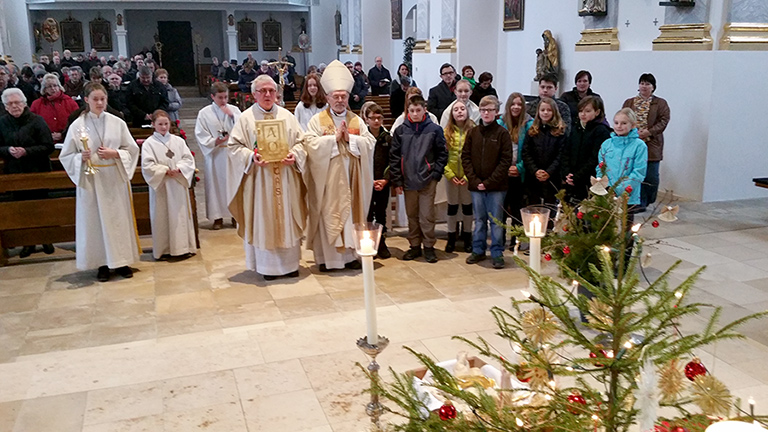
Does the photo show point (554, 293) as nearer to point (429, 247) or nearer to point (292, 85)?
point (429, 247)

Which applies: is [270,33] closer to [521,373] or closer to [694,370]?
[521,373]

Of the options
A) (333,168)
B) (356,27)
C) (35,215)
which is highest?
(356,27)

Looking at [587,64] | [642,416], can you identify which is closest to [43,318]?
[642,416]

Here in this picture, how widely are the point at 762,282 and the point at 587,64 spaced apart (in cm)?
601

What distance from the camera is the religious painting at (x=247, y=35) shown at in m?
28.8

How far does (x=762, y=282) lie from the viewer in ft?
19.2

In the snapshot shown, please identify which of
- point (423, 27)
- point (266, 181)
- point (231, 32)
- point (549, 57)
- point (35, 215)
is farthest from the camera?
point (231, 32)

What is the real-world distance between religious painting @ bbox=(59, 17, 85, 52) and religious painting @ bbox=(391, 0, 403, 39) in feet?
43.5

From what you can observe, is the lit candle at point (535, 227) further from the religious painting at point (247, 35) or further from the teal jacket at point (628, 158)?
the religious painting at point (247, 35)

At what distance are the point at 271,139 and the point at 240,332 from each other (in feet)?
6.15

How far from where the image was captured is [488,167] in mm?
6473

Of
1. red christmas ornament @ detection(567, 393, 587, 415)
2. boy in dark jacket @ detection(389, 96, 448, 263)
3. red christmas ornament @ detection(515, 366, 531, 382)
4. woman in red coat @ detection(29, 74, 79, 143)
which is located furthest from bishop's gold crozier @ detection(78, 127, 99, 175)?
red christmas ornament @ detection(567, 393, 587, 415)

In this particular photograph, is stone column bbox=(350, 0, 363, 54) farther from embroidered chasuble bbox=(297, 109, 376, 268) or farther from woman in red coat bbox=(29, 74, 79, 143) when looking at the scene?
embroidered chasuble bbox=(297, 109, 376, 268)

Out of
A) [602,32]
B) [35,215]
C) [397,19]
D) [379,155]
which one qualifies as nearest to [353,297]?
[379,155]
